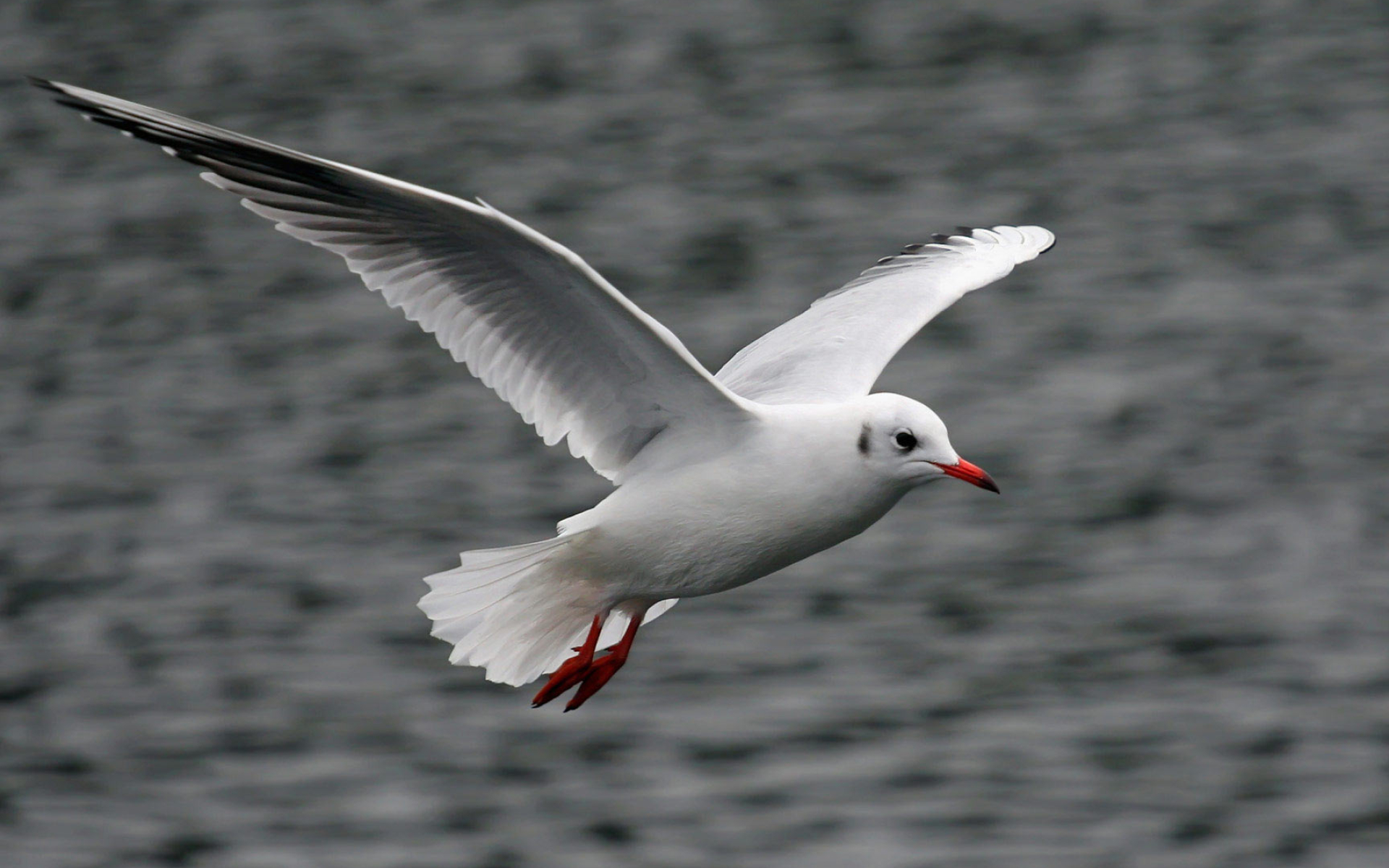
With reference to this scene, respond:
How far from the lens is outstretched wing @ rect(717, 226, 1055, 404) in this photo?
324 inches

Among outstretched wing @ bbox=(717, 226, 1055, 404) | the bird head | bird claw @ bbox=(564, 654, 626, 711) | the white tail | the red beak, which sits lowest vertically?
bird claw @ bbox=(564, 654, 626, 711)

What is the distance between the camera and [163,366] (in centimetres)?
1944

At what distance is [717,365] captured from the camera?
16672mm

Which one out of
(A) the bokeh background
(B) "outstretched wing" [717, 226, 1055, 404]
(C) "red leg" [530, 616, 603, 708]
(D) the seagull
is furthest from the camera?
(A) the bokeh background

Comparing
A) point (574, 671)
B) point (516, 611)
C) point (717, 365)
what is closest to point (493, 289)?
point (516, 611)

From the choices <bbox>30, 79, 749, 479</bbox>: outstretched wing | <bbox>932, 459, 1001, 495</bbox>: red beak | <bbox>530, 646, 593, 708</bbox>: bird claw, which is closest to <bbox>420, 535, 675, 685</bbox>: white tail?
<bbox>530, 646, 593, 708</bbox>: bird claw

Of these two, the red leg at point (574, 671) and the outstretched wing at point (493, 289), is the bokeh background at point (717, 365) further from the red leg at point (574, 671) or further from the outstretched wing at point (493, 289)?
the outstretched wing at point (493, 289)

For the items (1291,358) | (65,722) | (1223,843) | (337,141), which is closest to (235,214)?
(337,141)

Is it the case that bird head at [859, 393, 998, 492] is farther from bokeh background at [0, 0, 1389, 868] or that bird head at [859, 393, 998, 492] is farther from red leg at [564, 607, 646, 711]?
bokeh background at [0, 0, 1389, 868]

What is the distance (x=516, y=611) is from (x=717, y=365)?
895 centimetres

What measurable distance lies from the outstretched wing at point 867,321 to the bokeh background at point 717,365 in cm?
357

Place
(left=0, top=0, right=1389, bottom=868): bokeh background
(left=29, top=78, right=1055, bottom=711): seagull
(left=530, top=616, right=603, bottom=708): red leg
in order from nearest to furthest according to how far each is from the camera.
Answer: (left=29, top=78, right=1055, bottom=711): seagull
(left=530, top=616, right=603, bottom=708): red leg
(left=0, top=0, right=1389, bottom=868): bokeh background

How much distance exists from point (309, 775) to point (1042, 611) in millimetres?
4863

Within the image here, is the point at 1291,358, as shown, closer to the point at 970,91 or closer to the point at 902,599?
the point at 902,599
